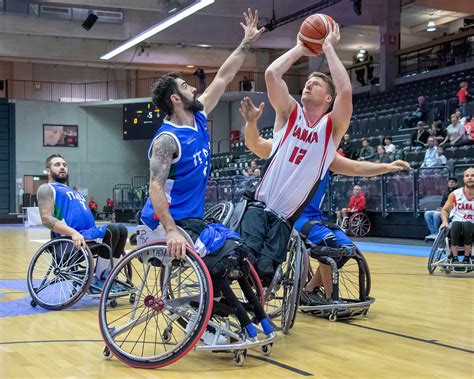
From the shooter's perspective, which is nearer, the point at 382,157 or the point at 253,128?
the point at 253,128

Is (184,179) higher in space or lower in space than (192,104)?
lower

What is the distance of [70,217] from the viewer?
5336 millimetres

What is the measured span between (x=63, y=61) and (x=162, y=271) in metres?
25.1

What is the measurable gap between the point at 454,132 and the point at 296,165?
9022 millimetres

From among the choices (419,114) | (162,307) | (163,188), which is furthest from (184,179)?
(419,114)

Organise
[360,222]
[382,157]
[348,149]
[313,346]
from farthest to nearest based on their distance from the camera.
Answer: [348,149], [382,157], [360,222], [313,346]

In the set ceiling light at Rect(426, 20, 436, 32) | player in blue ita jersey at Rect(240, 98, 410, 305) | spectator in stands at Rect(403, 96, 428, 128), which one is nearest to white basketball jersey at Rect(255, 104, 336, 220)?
player in blue ita jersey at Rect(240, 98, 410, 305)

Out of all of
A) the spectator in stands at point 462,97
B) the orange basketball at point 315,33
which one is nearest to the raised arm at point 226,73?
the orange basketball at point 315,33

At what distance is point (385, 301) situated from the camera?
5.43 m

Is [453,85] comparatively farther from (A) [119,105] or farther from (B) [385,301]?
(A) [119,105]

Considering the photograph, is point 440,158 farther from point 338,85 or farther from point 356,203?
point 338,85

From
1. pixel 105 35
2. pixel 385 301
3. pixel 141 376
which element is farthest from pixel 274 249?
pixel 105 35

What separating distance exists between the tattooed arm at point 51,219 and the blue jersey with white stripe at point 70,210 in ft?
0.23

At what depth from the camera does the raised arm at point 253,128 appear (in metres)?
3.86
